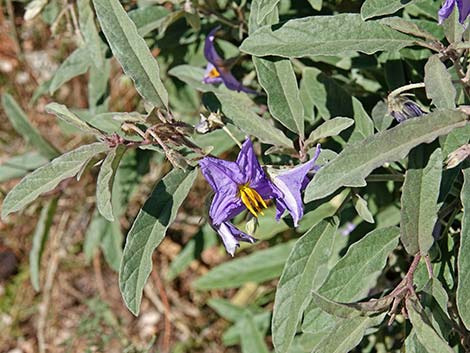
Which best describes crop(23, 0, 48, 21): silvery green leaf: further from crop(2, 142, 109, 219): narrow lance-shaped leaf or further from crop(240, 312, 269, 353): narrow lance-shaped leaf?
crop(240, 312, 269, 353): narrow lance-shaped leaf

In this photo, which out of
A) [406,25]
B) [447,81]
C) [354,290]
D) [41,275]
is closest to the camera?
[447,81]

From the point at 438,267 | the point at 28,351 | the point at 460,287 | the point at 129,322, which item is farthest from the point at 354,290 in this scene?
the point at 28,351

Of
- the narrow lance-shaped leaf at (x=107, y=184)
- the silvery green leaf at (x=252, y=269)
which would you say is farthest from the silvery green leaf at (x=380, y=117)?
the silvery green leaf at (x=252, y=269)

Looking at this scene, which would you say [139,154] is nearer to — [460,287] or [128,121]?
[128,121]

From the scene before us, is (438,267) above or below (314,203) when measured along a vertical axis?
below

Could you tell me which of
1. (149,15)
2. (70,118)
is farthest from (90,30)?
(70,118)
